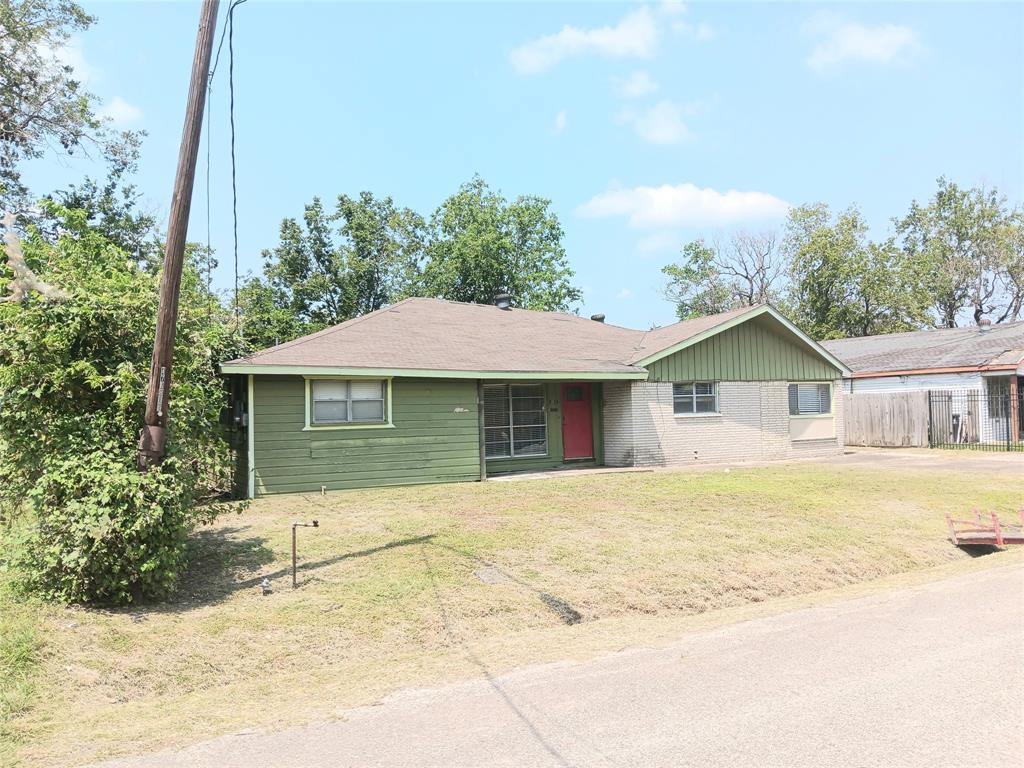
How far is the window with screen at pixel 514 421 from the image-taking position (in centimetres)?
1681

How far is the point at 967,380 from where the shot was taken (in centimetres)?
2419

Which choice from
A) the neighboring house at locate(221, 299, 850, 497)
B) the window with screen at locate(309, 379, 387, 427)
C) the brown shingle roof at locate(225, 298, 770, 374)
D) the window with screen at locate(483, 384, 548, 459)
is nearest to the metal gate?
the neighboring house at locate(221, 299, 850, 497)

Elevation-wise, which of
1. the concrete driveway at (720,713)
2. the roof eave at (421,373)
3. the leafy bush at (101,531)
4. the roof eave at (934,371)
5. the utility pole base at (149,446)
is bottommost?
the concrete driveway at (720,713)

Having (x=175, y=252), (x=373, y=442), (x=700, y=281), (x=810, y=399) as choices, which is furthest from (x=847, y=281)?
(x=175, y=252)

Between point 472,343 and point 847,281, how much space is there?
1556 inches

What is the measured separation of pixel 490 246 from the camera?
118ft

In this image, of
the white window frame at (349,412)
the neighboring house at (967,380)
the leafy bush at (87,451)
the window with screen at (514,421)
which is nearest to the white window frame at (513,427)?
the window with screen at (514,421)

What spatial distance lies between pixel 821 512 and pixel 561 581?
542cm

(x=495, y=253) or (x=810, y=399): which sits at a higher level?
(x=495, y=253)

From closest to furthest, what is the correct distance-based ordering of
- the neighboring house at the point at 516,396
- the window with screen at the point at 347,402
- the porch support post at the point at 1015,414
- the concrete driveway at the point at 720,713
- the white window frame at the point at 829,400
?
the concrete driveway at the point at 720,713 → the neighboring house at the point at 516,396 → the window with screen at the point at 347,402 → the white window frame at the point at 829,400 → the porch support post at the point at 1015,414

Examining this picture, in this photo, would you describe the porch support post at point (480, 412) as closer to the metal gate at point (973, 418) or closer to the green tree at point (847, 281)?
the metal gate at point (973, 418)

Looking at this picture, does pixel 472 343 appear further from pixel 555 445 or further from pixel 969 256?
pixel 969 256

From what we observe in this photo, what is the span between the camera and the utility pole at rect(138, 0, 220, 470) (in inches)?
251

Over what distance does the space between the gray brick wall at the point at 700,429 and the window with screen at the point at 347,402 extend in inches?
250
